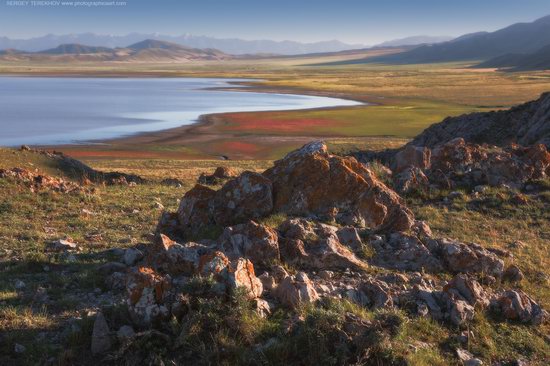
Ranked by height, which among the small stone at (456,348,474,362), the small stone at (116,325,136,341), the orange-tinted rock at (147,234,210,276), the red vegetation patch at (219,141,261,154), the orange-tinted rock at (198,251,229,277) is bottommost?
the red vegetation patch at (219,141,261,154)

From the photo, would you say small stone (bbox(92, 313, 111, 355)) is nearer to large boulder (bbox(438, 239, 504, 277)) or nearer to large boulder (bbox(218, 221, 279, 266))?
large boulder (bbox(218, 221, 279, 266))

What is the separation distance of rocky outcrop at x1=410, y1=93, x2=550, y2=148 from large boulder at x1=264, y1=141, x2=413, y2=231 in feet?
62.3

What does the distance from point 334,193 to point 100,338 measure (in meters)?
6.53

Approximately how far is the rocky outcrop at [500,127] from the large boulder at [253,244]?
22589 millimetres

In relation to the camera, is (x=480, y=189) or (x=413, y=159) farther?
(x=413, y=159)

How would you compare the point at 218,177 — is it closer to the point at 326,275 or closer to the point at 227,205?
the point at 227,205

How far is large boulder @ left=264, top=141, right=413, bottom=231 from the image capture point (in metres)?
10.7

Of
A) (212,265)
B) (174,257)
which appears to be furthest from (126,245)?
(212,265)

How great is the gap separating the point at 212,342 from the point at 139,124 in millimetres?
55495

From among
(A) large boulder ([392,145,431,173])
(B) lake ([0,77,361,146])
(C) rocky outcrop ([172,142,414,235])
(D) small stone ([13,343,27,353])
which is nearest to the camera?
(D) small stone ([13,343,27,353])

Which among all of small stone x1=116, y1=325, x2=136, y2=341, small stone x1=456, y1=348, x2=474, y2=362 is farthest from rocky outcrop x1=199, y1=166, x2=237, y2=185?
small stone x1=456, y1=348, x2=474, y2=362

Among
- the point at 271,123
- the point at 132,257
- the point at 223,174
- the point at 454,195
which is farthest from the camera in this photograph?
the point at 271,123

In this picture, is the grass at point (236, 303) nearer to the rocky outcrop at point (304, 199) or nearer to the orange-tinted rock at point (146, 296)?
the orange-tinted rock at point (146, 296)

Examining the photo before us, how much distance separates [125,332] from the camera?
5.94m
